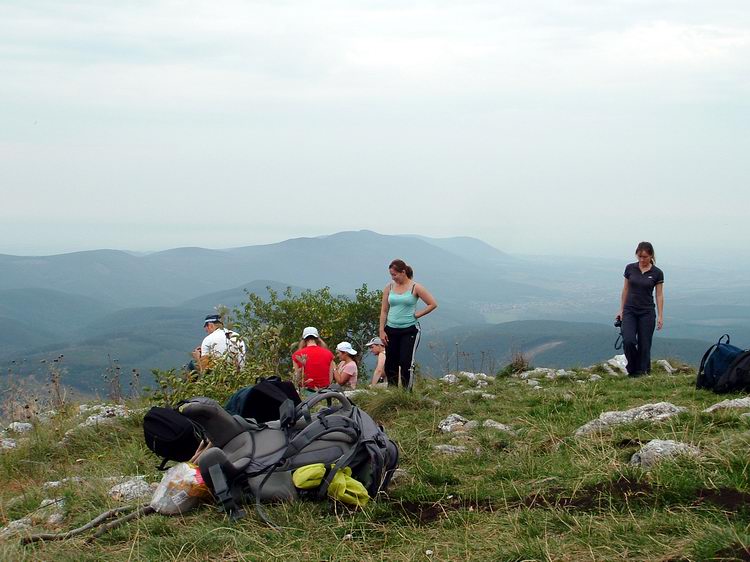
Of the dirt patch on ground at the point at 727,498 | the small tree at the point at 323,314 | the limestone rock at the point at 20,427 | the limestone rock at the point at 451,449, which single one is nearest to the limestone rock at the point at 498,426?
the limestone rock at the point at 451,449

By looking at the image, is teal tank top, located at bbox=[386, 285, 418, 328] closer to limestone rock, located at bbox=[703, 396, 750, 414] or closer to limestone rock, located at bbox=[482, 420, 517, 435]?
limestone rock, located at bbox=[482, 420, 517, 435]

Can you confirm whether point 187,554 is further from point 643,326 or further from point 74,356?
point 74,356

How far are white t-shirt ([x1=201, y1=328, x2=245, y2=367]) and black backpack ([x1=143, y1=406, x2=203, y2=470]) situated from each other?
13.0 feet

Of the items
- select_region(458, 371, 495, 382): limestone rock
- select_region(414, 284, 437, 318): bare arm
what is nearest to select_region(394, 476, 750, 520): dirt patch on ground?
select_region(414, 284, 437, 318): bare arm

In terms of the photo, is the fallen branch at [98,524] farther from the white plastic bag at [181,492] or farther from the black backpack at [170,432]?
the black backpack at [170,432]

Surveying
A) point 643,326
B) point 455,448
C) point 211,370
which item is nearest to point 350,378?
point 211,370

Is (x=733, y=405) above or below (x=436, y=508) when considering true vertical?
above

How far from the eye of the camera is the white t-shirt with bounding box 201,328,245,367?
30.7 feet

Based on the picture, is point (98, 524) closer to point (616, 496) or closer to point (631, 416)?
point (616, 496)

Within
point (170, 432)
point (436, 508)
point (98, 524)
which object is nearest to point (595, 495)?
point (436, 508)

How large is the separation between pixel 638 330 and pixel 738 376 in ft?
10.1

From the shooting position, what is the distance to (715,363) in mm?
8508

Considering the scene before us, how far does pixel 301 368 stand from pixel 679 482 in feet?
21.2

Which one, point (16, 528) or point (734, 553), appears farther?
point (16, 528)
